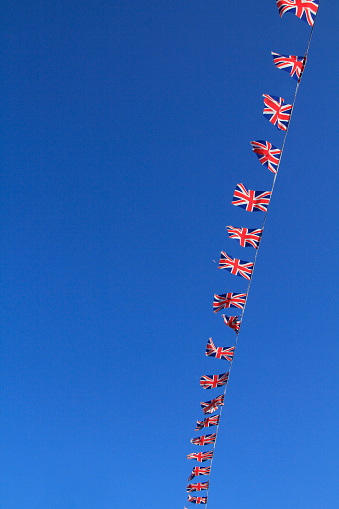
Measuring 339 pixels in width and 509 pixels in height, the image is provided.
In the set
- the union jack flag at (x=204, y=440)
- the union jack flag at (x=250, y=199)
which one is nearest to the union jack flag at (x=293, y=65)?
the union jack flag at (x=250, y=199)

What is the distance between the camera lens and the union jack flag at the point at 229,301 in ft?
39.4

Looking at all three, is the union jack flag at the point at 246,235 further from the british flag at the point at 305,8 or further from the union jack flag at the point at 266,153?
the british flag at the point at 305,8

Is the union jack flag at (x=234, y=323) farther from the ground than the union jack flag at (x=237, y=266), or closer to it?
closer to it

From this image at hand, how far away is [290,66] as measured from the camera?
9.66 m

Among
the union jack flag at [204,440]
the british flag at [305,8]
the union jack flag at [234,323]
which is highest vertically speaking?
the british flag at [305,8]

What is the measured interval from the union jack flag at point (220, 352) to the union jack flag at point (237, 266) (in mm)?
2612

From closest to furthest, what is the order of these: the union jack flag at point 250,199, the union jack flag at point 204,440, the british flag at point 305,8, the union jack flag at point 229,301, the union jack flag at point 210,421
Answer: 1. the british flag at point 305,8
2. the union jack flag at point 250,199
3. the union jack flag at point 229,301
4. the union jack flag at point 210,421
5. the union jack flag at point 204,440

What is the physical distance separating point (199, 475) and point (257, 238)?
950cm

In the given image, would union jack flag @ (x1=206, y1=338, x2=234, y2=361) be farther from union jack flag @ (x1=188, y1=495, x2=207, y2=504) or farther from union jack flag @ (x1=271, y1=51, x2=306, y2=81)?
union jack flag @ (x1=271, y1=51, x2=306, y2=81)

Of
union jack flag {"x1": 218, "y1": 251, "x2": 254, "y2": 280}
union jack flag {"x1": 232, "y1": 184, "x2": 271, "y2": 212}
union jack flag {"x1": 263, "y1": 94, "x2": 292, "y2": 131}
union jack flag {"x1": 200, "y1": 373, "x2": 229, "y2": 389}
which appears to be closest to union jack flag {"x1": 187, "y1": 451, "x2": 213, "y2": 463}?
union jack flag {"x1": 200, "y1": 373, "x2": 229, "y2": 389}

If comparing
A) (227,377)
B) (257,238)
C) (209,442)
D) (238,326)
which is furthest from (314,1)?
(209,442)

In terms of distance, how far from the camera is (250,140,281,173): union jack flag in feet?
34.4

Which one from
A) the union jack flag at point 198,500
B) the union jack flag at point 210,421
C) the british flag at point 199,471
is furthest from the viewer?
the union jack flag at point 198,500

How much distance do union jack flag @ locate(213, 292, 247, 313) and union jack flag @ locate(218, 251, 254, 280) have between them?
0.75 meters
